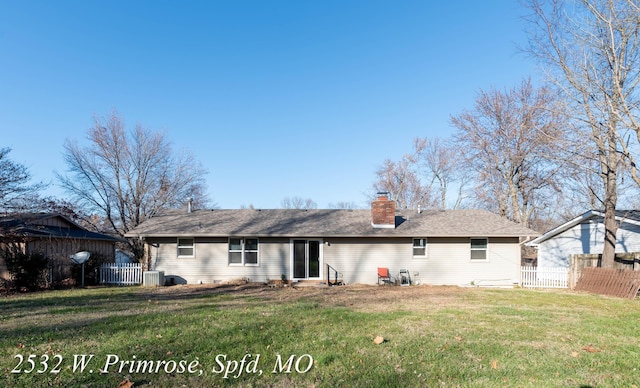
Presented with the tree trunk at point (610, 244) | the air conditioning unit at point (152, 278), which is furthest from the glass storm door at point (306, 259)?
the tree trunk at point (610, 244)

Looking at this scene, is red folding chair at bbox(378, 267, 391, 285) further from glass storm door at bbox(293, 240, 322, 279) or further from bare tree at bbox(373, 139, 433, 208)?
bare tree at bbox(373, 139, 433, 208)

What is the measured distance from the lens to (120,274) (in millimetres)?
17297

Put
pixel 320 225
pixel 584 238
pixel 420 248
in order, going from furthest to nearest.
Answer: pixel 584 238 < pixel 320 225 < pixel 420 248

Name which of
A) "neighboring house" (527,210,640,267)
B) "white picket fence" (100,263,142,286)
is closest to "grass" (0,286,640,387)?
"white picket fence" (100,263,142,286)

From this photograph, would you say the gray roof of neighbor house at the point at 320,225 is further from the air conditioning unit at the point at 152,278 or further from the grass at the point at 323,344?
the grass at the point at 323,344

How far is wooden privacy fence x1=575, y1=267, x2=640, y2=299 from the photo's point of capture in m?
12.7

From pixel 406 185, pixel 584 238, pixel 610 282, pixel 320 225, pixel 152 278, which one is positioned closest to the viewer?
pixel 610 282

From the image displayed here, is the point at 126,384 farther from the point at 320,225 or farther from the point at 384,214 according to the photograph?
the point at 384,214

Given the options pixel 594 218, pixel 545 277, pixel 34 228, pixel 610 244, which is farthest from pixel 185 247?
pixel 594 218

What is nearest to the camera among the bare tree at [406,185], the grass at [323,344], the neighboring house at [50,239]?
the grass at [323,344]

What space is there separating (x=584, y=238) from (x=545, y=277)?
210 inches

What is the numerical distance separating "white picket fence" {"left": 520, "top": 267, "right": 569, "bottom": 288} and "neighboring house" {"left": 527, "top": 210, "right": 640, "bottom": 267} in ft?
3.78

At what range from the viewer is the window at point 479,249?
1695 centimetres

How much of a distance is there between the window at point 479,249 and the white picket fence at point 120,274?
51.2ft
